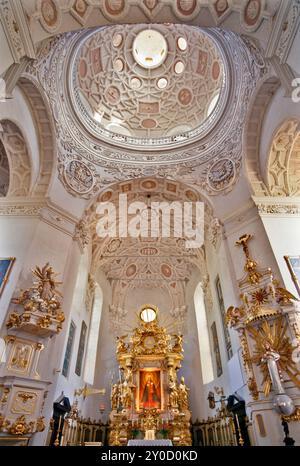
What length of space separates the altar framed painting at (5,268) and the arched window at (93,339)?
27.2 feet

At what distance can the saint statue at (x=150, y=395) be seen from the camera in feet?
44.5

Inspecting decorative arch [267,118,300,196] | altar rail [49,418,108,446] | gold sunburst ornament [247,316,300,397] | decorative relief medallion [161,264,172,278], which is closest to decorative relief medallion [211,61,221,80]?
decorative arch [267,118,300,196]

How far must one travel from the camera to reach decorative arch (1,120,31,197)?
10.7m

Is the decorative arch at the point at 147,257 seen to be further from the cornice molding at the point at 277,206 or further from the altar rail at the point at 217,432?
the altar rail at the point at 217,432

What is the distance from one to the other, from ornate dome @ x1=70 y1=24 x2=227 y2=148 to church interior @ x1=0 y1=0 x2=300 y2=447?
9 centimetres

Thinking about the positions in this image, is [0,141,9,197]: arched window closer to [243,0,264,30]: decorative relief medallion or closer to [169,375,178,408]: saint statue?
[243,0,264,30]: decorative relief medallion

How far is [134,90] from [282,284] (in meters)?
13.8

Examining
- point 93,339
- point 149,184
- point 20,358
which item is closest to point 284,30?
point 149,184

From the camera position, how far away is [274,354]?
24.9 ft

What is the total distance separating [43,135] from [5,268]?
20.0 feet

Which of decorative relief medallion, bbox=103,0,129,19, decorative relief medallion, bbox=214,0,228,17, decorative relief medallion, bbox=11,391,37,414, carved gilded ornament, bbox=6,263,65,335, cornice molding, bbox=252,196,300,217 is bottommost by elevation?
decorative relief medallion, bbox=11,391,37,414

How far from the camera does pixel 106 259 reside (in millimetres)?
17641
